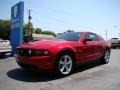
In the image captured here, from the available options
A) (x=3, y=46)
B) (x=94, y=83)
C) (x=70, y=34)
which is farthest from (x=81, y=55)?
(x=3, y=46)

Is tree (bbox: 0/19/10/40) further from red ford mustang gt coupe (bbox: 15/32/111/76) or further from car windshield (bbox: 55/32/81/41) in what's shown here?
red ford mustang gt coupe (bbox: 15/32/111/76)

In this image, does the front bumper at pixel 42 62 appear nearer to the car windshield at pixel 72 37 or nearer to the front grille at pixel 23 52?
the front grille at pixel 23 52

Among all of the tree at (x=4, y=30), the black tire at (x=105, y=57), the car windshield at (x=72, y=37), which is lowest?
the black tire at (x=105, y=57)

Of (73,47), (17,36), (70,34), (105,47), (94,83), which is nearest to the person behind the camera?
(94,83)

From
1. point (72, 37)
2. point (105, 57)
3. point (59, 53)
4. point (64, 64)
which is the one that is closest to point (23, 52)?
point (59, 53)

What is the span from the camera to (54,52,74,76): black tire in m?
5.71

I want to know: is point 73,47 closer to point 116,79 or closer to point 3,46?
point 116,79

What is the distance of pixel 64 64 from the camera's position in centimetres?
599

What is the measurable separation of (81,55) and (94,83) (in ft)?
5.03

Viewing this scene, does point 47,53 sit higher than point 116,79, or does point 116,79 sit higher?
point 47,53

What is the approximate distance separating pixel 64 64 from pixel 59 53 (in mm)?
473

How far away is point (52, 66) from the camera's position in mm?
5551

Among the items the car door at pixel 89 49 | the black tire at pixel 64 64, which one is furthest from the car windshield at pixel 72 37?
the black tire at pixel 64 64

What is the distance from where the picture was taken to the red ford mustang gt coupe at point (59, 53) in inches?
217
